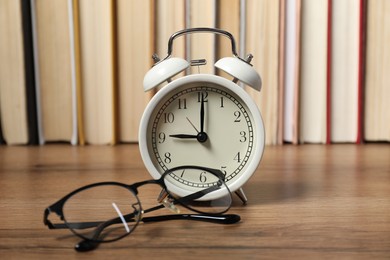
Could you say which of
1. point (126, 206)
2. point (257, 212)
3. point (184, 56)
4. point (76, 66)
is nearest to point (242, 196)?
point (257, 212)

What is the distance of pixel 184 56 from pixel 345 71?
1.41 ft

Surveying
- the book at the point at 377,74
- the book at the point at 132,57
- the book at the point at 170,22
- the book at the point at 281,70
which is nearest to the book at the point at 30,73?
the book at the point at 132,57

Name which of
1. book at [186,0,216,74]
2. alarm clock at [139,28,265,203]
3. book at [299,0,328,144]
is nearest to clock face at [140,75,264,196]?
alarm clock at [139,28,265,203]

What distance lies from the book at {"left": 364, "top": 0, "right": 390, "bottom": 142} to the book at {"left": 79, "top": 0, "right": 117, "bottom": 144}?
0.67 m

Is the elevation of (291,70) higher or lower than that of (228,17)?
lower

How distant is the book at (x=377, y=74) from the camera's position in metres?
1.36

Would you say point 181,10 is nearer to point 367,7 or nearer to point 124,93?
point 124,93

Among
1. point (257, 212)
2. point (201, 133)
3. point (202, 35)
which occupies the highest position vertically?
point (202, 35)

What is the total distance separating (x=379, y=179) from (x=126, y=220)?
519 mm

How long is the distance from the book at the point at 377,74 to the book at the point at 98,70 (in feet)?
2.21

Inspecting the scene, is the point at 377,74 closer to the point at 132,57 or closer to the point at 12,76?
the point at 132,57

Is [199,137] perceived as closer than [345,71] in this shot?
Yes

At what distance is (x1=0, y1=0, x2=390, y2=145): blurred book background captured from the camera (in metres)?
1.35

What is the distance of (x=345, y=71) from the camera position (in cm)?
139
